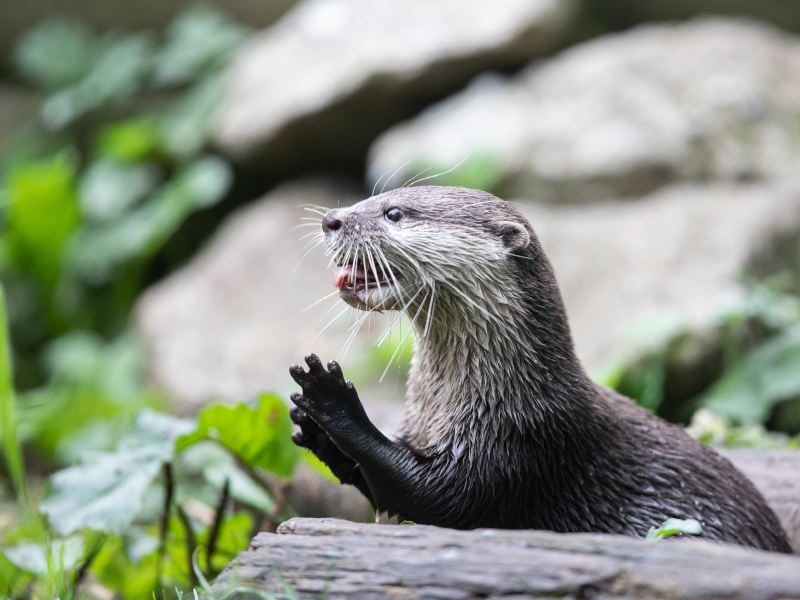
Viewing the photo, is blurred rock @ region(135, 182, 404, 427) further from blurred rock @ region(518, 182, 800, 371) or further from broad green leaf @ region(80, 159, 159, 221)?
blurred rock @ region(518, 182, 800, 371)

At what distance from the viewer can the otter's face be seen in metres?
1.93

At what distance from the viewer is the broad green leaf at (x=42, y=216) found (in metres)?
6.07

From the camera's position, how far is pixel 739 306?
11.5 ft

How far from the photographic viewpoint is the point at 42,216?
6164 millimetres

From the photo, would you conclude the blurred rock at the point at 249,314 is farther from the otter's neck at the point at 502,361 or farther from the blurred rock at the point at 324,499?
the otter's neck at the point at 502,361

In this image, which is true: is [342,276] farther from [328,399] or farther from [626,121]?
[626,121]

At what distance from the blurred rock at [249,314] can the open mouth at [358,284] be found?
82.8 inches

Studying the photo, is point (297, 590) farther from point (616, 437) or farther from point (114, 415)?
point (114, 415)

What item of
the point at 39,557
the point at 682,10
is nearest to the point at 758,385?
the point at 39,557

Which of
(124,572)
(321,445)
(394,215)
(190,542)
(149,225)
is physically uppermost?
(149,225)

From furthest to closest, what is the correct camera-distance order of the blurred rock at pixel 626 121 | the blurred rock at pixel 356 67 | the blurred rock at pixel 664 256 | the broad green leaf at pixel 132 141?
the broad green leaf at pixel 132 141 → the blurred rock at pixel 356 67 → the blurred rock at pixel 626 121 → the blurred rock at pixel 664 256

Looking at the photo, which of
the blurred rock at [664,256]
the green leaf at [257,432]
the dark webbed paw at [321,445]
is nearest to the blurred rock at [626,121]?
the blurred rock at [664,256]

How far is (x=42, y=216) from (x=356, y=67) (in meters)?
2.82

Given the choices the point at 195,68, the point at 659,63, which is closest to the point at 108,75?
the point at 195,68
